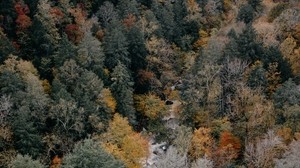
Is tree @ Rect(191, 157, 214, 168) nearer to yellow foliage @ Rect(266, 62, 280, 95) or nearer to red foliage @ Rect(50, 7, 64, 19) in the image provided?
yellow foliage @ Rect(266, 62, 280, 95)

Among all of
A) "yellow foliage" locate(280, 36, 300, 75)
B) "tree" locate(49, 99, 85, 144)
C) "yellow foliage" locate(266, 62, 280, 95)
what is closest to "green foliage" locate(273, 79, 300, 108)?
"yellow foliage" locate(266, 62, 280, 95)

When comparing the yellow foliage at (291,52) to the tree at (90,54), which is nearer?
the tree at (90,54)

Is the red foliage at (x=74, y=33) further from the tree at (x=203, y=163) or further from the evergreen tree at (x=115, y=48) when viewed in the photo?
the tree at (x=203, y=163)

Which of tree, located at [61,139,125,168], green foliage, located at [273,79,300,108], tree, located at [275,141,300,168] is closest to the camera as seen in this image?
tree, located at [275,141,300,168]

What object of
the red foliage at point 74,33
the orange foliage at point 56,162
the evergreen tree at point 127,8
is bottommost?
the orange foliage at point 56,162

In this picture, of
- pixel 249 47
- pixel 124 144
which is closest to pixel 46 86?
pixel 124 144

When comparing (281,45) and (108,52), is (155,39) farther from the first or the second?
(281,45)

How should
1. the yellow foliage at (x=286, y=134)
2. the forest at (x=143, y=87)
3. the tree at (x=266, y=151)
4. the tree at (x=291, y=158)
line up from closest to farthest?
the tree at (x=291, y=158), the tree at (x=266, y=151), the yellow foliage at (x=286, y=134), the forest at (x=143, y=87)

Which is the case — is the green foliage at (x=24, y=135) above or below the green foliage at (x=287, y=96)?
below

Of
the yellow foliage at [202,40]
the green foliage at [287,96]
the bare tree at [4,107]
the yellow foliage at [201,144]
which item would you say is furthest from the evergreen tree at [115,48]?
the green foliage at [287,96]
